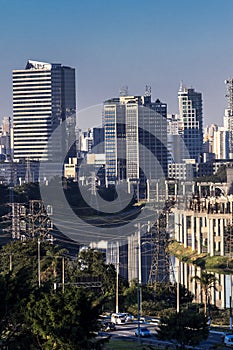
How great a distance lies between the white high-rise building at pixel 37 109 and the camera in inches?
3378

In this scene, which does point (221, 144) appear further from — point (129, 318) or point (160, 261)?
point (129, 318)

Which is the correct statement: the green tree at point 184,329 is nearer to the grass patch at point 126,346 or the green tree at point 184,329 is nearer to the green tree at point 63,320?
the grass patch at point 126,346

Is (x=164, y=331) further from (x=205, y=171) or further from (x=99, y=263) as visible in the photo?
(x=205, y=171)

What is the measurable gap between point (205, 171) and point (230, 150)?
16.6 meters

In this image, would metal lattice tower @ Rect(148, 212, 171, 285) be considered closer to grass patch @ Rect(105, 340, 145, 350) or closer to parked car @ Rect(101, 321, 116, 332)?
parked car @ Rect(101, 321, 116, 332)

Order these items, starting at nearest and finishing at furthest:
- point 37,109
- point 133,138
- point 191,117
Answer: point 133,138 → point 37,109 → point 191,117

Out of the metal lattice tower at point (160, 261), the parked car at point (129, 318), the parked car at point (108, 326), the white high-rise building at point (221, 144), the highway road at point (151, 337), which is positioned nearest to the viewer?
the highway road at point (151, 337)

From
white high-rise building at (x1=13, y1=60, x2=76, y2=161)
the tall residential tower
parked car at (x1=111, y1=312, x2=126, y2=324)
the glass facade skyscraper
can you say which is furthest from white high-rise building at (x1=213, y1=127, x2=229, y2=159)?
parked car at (x1=111, y1=312, x2=126, y2=324)

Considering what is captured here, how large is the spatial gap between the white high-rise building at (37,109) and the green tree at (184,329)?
229 feet

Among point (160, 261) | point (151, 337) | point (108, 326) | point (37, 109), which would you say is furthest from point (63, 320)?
point (37, 109)

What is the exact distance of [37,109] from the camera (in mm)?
87688

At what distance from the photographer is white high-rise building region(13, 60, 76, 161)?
8581 centimetres

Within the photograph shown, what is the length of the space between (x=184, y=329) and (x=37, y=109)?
7415 cm

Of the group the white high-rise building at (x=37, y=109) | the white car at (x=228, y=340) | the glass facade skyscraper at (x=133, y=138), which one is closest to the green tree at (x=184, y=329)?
the white car at (x=228, y=340)
